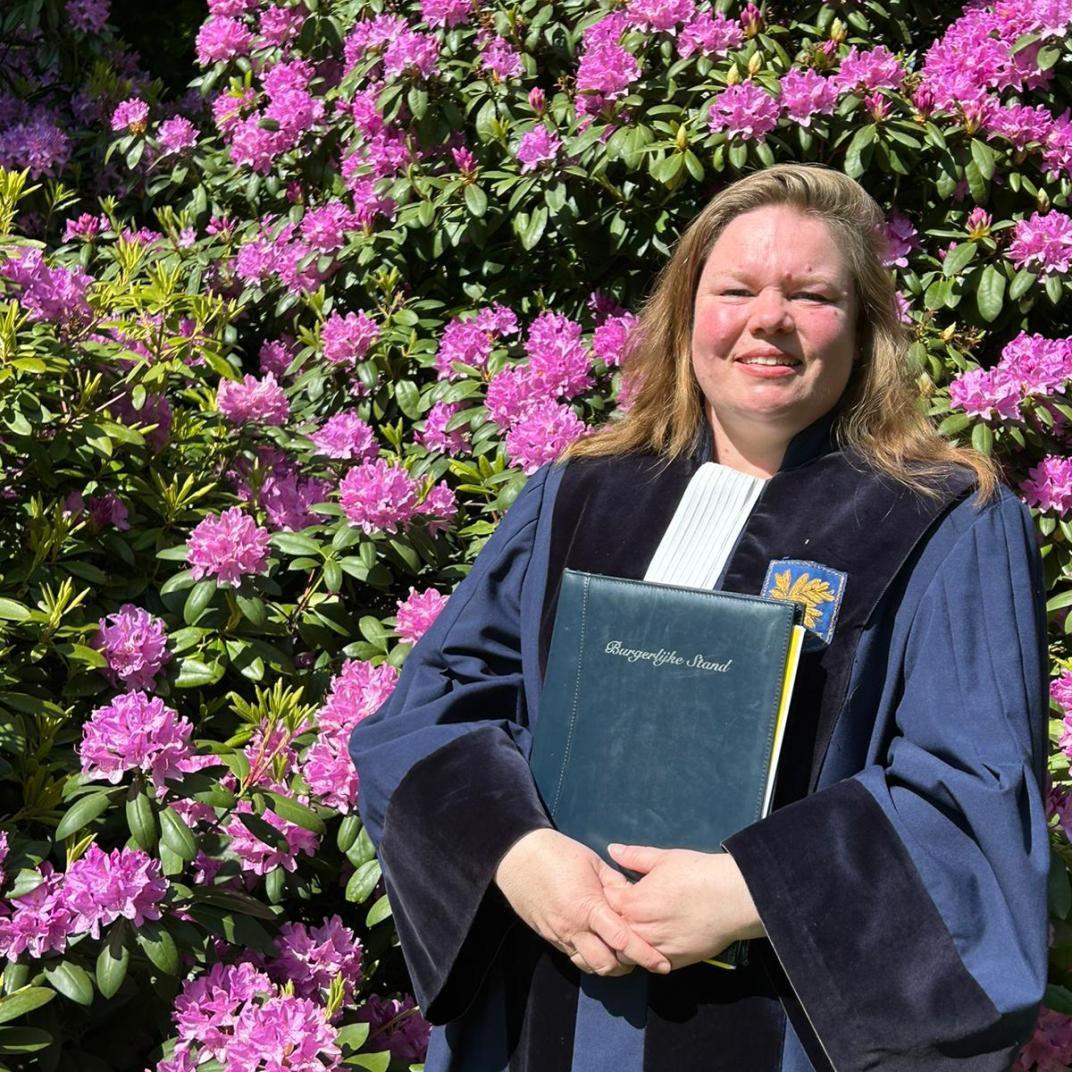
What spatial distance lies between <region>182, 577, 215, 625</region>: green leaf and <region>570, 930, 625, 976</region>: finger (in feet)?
4.07

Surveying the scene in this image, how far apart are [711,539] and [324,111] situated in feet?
7.80

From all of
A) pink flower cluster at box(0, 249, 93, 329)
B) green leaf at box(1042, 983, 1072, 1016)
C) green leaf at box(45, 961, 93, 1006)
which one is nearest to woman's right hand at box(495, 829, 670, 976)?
green leaf at box(45, 961, 93, 1006)

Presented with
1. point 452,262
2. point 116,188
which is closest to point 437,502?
point 452,262

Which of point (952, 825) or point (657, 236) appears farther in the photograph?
point (657, 236)

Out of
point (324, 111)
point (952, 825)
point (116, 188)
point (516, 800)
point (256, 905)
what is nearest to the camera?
point (952, 825)

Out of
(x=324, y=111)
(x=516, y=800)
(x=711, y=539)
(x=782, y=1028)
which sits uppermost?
(x=324, y=111)

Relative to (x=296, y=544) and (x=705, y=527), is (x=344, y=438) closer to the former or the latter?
(x=296, y=544)

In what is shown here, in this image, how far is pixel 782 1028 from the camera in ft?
5.55

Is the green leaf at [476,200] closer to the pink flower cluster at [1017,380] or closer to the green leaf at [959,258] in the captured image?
the green leaf at [959,258]

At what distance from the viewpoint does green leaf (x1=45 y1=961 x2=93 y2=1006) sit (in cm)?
224

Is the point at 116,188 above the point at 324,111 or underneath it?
underneath

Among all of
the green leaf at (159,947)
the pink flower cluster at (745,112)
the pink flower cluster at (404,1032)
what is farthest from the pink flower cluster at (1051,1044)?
the pink flower cluster at (745,112)

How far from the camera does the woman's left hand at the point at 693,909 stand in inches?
63.6

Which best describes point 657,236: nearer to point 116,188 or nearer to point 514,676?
point 514,676
